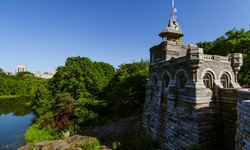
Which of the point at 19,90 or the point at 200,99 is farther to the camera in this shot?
the point at 19,90

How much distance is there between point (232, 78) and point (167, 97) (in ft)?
17.5

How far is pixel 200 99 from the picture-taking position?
1135 centimetres

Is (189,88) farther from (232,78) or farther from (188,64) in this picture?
(232,78)

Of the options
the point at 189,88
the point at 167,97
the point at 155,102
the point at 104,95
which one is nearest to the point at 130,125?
the point at 155,102

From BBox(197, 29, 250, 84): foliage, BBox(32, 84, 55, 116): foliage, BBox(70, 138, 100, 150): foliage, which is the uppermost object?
BBox(197, 29, 250, 84): foliage

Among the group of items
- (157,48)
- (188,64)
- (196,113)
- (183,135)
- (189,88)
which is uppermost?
(157,48)

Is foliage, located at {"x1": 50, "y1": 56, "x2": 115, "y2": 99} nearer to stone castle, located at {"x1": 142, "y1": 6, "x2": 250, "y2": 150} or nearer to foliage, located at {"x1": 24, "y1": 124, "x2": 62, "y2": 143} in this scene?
foliage, located at {"x1": 24, "y1": 124, "x2": 62, "y2": 143}

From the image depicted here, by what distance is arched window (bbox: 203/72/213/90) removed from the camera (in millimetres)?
12168

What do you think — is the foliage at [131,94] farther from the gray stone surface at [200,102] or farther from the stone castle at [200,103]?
the gray stone surface at [200,102]

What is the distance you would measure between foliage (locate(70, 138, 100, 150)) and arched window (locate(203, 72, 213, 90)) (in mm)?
11523

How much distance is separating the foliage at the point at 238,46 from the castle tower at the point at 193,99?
7.49 metres

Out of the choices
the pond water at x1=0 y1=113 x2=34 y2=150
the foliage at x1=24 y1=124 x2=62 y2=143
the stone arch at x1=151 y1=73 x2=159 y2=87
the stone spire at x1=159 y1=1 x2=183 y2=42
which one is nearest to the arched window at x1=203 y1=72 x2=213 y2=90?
the stone arch at x1=151 y1=73 x2=159 y2=87

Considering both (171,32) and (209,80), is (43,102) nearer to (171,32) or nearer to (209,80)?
(171,32)

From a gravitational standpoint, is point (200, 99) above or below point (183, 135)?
above
